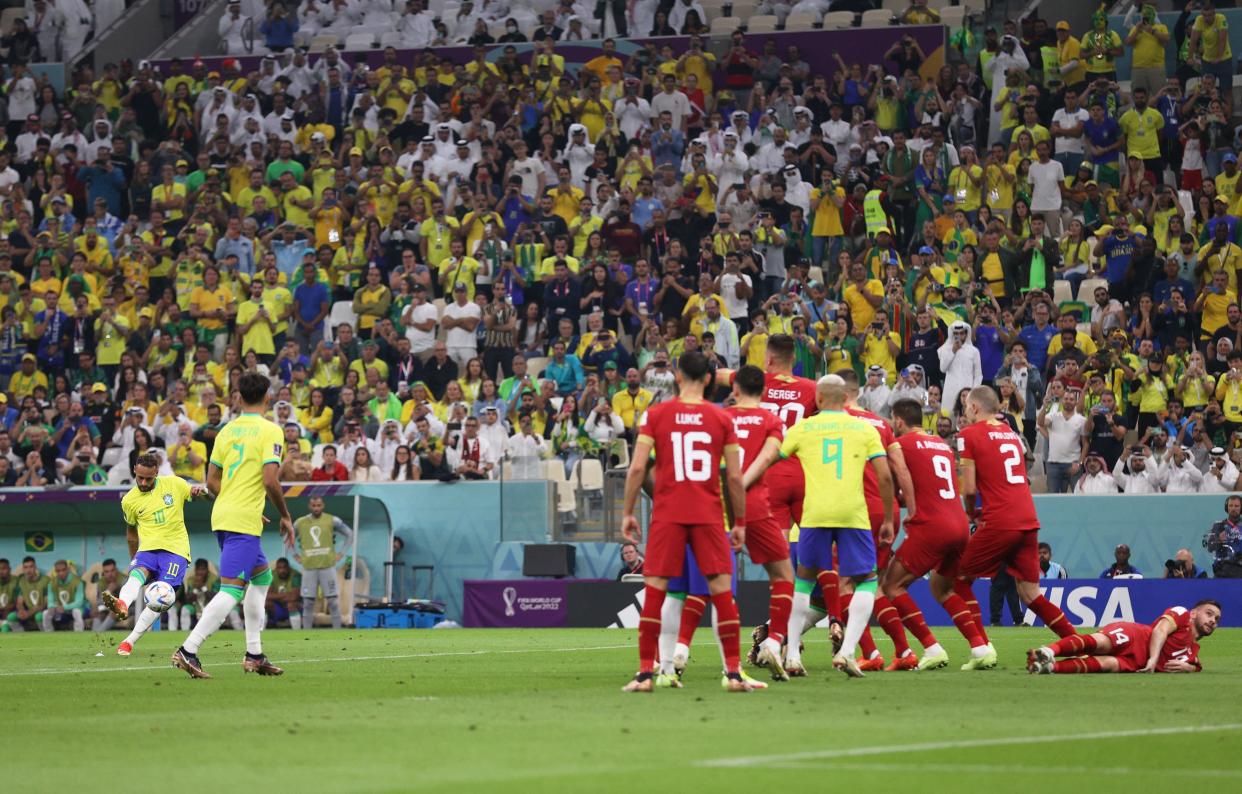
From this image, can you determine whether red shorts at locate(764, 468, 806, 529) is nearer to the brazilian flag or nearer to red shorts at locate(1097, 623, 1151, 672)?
red shorts at locate(1097, 623, 1151, 672)

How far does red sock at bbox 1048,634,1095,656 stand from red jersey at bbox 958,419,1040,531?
0.99 metres

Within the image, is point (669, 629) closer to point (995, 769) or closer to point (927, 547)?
point (927, 547)

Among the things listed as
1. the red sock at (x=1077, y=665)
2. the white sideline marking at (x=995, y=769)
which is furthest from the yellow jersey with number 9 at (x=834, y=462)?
the white sideline marking at (x=995, y=769)

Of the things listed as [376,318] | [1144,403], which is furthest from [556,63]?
[1144,403]

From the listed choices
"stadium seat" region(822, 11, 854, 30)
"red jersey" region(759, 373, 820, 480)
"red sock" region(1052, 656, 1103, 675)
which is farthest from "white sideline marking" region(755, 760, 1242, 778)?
"stadium seat" region(822, 11, 854, 30)

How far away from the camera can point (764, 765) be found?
8.21 meters

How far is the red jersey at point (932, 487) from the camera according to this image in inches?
578

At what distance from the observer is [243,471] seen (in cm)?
1451

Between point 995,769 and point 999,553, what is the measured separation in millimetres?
7107

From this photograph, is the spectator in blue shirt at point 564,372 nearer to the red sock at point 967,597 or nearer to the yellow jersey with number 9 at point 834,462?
the red sock at point 967,597

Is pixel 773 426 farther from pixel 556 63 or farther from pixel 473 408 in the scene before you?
pixel 556 63

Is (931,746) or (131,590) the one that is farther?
(131,590)

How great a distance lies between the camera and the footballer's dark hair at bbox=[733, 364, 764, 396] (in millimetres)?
13266

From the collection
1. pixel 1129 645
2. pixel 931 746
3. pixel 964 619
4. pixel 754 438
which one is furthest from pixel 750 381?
pixel 931 746
